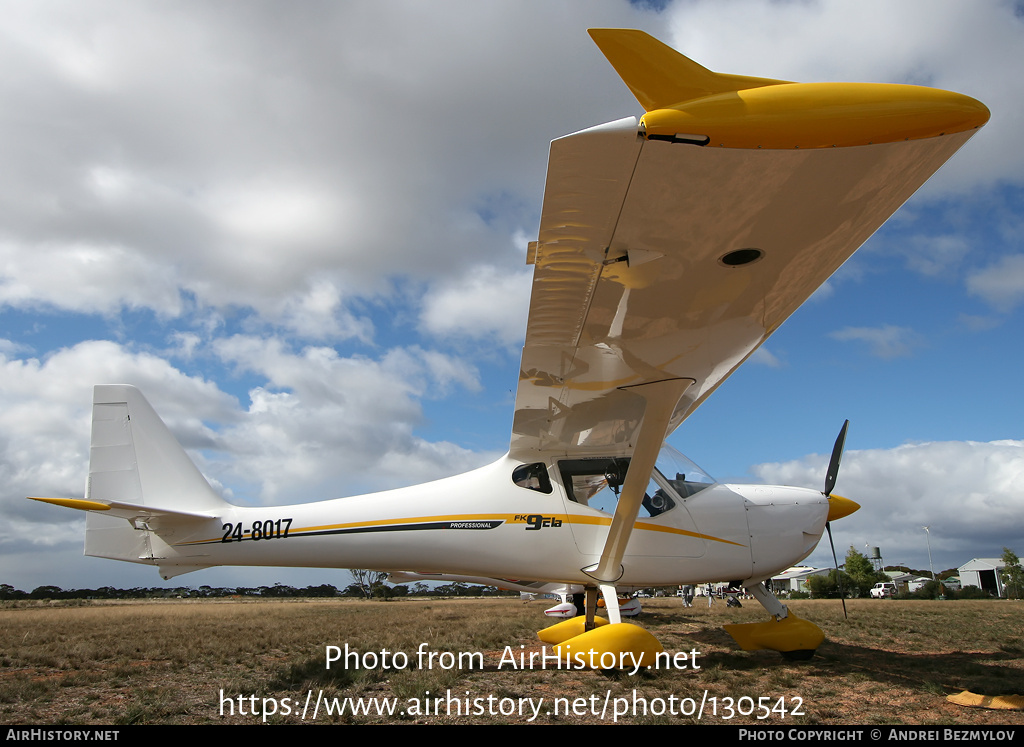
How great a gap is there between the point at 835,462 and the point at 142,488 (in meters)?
8.29

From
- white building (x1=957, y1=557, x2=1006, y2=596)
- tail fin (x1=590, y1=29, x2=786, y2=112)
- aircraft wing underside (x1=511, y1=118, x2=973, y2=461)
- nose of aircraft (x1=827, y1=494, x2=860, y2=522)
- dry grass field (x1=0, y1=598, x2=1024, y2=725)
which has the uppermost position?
tail fin (x1=590, y1=29, x2=786, y2=112)

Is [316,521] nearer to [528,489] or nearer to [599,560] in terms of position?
[528,489]

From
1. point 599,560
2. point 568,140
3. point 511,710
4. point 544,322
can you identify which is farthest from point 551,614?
point 568,140

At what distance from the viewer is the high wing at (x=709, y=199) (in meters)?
2.47

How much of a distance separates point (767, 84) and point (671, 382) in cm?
308

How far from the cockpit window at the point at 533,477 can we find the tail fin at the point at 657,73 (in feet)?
15.7

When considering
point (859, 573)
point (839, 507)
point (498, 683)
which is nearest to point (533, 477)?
point (498, 683)

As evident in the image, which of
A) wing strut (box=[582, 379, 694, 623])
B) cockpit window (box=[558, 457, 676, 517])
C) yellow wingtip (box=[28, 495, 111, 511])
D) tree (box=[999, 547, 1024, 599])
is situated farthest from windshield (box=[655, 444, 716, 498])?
tree (box=[999, 547, 1024, 599])

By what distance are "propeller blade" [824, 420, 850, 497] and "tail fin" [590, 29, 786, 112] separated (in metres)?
5.68

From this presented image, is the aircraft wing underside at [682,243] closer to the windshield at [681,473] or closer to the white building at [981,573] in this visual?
the windshield at [681,473]

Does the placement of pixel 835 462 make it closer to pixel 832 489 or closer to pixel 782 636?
pixel 832 489

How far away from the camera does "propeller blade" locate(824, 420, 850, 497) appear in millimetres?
6961

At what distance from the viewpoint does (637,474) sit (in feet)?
18.4

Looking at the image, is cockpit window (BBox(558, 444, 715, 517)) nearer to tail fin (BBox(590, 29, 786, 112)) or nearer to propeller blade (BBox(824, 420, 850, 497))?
propeller blade (BBox(824, 420, 850, 497))
